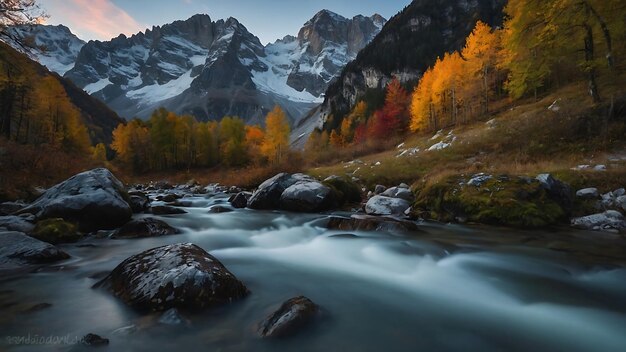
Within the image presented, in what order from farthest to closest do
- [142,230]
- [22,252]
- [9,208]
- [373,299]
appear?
1. [9,208]
2. [142,230]
3. [22,252]
4. [373,299]

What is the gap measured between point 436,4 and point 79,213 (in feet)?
470

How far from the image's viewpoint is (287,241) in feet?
35.6

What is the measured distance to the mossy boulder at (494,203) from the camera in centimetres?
1109

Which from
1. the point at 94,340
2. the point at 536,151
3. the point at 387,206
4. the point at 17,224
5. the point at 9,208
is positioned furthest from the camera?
the point at 536,151

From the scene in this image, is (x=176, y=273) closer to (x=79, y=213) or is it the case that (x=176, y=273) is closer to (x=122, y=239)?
(x=122, y=239)

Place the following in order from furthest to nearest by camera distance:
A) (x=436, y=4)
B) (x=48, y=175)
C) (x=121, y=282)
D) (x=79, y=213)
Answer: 1. (x=436, y=4)
2. (x=48, y=175)
3. (x=79, y=213)
4. (x=121, y=282)

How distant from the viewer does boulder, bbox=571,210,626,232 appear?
32.7 ft

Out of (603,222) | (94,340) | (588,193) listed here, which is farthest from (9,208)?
(588,193)

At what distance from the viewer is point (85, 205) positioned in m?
10.7

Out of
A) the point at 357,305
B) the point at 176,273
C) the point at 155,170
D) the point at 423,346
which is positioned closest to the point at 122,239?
the point at 176,273

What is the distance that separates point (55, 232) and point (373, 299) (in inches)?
344

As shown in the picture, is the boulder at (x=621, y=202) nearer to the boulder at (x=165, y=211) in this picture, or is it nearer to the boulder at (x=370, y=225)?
the boulder at (x=370, y=225)

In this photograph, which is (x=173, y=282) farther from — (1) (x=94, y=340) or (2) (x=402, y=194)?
(2) (x=402, y=194)

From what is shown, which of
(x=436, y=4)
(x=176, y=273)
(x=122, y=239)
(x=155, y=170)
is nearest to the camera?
A: (x=176, y=273)
